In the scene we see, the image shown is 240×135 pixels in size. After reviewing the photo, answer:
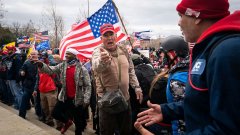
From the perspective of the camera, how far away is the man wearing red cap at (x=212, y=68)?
1189 millimetres

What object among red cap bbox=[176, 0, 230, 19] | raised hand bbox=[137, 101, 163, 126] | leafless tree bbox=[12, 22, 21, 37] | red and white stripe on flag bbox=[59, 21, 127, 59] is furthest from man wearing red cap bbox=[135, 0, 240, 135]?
leafless tree bbox=[12, 22, 21, 37]

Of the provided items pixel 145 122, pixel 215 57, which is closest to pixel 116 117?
pixel 145 122

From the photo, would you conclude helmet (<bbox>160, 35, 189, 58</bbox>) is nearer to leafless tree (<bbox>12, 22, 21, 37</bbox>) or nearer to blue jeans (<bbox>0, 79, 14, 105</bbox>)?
blue jeans (<bbox>0, 79, 14, 105</bbox>)

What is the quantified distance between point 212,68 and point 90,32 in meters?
5.81

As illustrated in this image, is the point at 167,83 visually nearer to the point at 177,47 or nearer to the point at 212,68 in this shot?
the point at 177,47

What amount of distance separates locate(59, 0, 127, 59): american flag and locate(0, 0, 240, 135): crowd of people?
0.87 metres

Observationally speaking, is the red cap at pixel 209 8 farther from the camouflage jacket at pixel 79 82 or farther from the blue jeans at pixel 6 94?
the blue jeans at pixel 6 94

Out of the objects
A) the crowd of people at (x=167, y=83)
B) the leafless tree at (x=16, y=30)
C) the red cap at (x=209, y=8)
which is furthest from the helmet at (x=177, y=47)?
the leafless tree at (x=16, y=30)

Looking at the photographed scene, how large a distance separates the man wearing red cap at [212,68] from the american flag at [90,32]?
502cm

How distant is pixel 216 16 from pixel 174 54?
1749 mm

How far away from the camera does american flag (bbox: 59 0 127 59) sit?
660 centimetres

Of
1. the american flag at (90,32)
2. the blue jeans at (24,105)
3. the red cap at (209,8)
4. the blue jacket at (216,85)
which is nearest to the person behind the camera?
the blue jacket at (216,85)

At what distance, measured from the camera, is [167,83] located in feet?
9.07

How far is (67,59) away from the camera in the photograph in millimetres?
5863
